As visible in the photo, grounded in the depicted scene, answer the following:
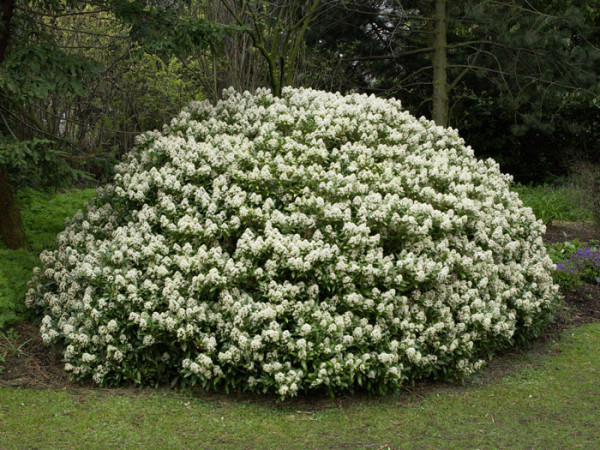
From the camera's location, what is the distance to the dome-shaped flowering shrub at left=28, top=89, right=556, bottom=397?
424 cm

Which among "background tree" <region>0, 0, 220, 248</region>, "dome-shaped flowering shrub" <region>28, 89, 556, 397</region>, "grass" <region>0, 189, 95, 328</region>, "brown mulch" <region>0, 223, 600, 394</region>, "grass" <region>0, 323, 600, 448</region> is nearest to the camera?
"grass" <region>0, 323, 600, 448</region>

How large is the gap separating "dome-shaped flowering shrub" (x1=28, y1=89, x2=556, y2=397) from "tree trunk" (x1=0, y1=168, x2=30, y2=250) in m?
0.88

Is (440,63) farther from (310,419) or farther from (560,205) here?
(310,419)

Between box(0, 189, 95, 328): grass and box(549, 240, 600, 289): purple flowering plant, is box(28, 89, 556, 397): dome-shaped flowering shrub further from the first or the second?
box(549, 240, 600, 289): purple flowering plant

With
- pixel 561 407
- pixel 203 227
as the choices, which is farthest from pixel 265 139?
pixel 561 407

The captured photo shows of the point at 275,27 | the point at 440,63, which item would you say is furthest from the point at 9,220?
the point at 440,63

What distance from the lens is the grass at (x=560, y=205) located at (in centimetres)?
1049

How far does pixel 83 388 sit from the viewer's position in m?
4.43

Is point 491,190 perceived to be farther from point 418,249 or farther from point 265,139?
point 265,139

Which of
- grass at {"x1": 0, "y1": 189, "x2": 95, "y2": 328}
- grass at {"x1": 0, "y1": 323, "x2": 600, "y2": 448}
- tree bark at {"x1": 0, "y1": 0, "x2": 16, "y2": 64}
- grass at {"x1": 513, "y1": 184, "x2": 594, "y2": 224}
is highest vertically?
tree bark at {"x1": 0, "y1": 0, "x2": 16, "y2": 64}

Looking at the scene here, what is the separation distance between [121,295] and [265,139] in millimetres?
1911

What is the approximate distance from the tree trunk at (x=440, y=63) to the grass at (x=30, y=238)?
6757mm

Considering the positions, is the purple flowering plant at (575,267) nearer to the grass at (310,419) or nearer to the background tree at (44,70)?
the grass at (310,419)

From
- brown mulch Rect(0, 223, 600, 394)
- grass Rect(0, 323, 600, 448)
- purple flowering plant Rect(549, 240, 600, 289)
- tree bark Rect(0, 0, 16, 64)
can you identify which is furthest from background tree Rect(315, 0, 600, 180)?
grass Rect(0, 323, 600, 448)
